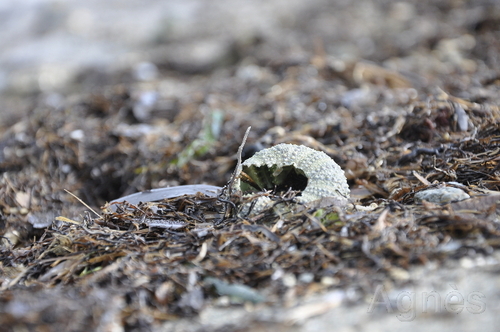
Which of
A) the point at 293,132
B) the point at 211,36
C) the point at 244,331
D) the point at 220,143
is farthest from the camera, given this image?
the point at 211,36

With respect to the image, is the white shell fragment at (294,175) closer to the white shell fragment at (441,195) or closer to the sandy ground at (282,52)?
the white shell fragment at (441,195)

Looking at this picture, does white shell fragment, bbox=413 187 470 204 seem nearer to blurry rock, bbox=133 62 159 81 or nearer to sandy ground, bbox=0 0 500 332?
sandy ground, bbox=0 0 500 332

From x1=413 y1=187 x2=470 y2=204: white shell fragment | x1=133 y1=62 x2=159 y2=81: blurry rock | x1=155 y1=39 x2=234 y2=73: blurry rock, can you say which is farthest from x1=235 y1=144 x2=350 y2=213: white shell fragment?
x1=155 y1=39 x2=234 y2=73: blurry rock

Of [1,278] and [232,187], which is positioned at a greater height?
[232,187]

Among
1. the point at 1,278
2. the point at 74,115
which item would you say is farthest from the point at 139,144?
the point at 1,278

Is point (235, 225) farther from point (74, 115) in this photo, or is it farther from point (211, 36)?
point (211, 36)

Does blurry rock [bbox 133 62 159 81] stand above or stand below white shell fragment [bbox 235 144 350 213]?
below

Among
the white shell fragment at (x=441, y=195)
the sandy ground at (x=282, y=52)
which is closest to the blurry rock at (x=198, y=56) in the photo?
the sandy ground at (x=282, y=52)
